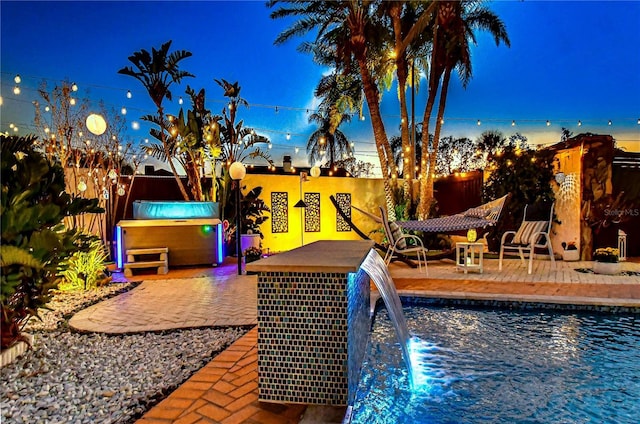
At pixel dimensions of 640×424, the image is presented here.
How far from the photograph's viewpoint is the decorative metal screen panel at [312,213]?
13.2 meters

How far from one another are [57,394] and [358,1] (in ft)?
34.0

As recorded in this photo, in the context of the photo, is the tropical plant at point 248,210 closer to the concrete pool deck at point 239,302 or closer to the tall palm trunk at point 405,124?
the concrete pool deck at point 239,302

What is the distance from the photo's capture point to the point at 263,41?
47.0 ft

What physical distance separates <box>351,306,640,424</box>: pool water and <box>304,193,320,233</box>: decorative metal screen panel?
902 centimetres

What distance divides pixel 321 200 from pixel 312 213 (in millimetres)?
577

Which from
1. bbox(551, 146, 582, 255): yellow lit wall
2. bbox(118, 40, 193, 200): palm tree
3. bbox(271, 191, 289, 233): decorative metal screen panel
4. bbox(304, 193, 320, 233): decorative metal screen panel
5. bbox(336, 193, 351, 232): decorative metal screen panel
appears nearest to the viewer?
bbox(551, 146, 582, 255): yellow lit wall

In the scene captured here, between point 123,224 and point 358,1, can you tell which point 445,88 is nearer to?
point 358,1

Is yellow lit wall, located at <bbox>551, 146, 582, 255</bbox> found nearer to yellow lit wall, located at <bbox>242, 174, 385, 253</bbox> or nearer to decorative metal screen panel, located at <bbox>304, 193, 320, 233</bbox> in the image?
yellow lit wall, located at <bbox>242, 174, 385, 253</bbox>

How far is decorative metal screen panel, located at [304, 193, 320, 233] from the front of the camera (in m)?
13.2

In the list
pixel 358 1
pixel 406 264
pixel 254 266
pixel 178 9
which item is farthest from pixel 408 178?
pixel 254 266

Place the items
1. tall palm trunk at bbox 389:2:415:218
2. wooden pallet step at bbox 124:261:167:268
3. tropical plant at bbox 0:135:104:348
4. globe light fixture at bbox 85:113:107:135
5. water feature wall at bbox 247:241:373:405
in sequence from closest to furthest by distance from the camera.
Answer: water feature wall at bbox 247:241:373:405 → tropical plant at bbox 0:135:104:348 → globe light fixture at bbox 85:113:107:135 → wooden pallet step at bbox 124:261:167:268 → tall palm trunk at bbox 389:2:415:218

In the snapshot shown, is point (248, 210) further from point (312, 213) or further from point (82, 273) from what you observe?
point (82, 273)

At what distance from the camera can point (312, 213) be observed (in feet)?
43.9

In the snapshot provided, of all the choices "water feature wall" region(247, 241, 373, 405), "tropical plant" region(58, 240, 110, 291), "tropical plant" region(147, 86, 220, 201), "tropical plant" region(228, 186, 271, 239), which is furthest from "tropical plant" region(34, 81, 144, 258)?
"water feature wall" region(247, 241, 373, 405)
